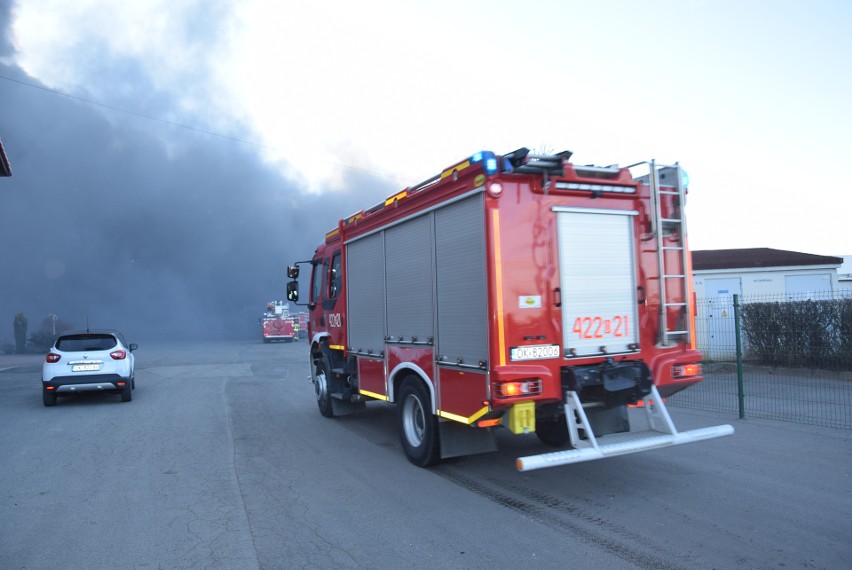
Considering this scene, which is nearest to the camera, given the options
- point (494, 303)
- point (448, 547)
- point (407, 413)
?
point (448, 547)

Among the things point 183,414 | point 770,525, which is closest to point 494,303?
point 770,525

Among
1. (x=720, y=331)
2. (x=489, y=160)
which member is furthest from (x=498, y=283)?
(x=720, y=331)

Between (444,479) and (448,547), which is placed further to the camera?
(444,479)

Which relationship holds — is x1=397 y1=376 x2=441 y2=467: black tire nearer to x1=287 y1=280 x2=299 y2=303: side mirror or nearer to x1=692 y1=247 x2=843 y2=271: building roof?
x1=287 y1=280 x2=299 y2=303: side mirror

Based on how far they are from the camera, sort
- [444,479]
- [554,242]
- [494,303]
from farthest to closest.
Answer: [444,479]
[554,242]
[494,303]

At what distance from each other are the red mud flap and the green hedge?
13.2 ft

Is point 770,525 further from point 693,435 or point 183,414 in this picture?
point 183,414

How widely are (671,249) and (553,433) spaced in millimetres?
2750

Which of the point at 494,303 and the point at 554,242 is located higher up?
the point at 554,242

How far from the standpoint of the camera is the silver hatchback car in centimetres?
1150

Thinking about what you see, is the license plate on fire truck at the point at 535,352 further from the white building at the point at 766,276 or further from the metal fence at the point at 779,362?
the white building at the point at 766,276

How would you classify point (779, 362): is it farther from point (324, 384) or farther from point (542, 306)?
point (324, 384)

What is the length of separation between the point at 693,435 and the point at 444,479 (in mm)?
2455

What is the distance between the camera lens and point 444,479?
6094mm
